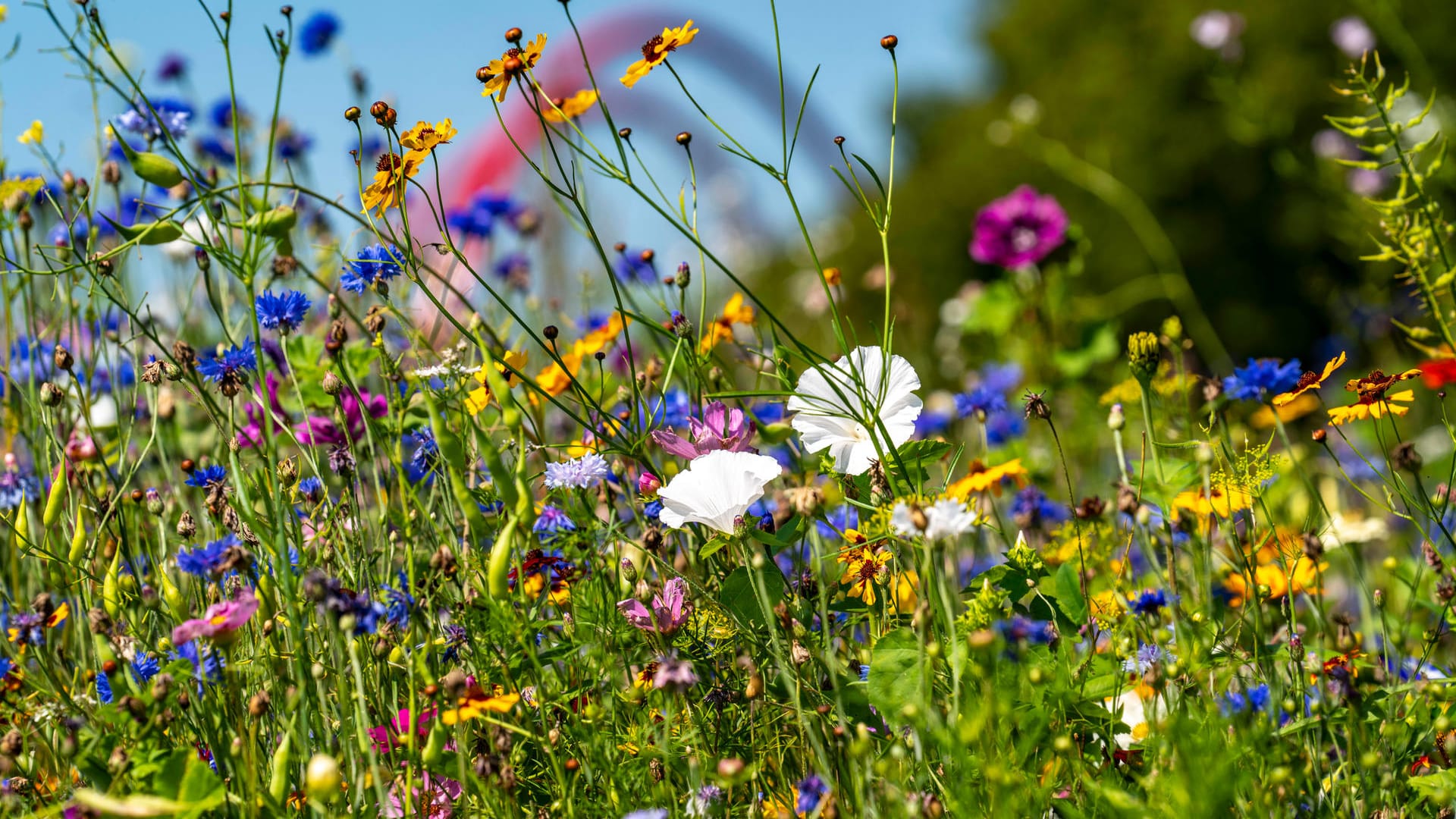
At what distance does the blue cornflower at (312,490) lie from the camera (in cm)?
145

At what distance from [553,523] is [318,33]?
2.21 meters

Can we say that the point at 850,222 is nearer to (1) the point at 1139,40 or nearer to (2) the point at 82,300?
(1) the point at 1139,40

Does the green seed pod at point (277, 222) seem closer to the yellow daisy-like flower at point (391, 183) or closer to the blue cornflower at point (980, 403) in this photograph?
the yellow daisy-like flower at point (391, 183)

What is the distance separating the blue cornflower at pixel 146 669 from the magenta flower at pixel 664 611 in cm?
54

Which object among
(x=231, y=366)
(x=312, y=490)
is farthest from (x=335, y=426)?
(x=231, y=366)

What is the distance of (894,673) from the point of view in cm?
111

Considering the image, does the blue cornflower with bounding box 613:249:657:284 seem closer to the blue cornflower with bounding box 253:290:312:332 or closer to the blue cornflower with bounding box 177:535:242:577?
the blue cornflower with bounding box 253:290:312:332

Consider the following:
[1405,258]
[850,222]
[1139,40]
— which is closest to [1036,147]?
[1139,40]

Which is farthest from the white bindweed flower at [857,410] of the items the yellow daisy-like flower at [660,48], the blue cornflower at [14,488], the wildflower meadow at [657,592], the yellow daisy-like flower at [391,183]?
the blue cornflower at [14,488]

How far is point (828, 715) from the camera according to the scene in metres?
1.25

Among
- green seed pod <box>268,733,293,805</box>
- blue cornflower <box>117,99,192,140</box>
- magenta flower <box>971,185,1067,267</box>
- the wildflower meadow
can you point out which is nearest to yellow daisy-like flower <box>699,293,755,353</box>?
the wildflower meadow

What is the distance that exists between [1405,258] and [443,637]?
1.36 metres

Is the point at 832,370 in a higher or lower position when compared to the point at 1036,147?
lower

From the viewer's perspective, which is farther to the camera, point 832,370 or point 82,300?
point 82,300
